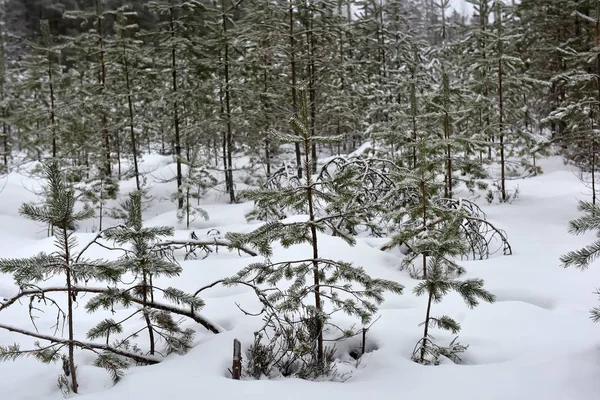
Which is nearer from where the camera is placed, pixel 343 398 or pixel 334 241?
pixel 343 398

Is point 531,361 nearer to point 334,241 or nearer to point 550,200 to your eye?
point 334,241

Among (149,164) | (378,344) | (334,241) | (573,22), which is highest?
(573,22)

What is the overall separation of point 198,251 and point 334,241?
2.62 metres

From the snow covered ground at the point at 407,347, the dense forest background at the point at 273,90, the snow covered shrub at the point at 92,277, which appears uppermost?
the dense forest background at the point at 273,90

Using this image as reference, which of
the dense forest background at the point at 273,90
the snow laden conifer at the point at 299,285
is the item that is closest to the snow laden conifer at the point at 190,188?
the dense forest background at the point at 273,90

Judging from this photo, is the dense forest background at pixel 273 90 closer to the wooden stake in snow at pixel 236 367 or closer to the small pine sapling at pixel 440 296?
the small pine sapling at pixel 440 296

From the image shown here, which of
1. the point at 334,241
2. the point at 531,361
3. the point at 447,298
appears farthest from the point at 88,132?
the point at 531,361

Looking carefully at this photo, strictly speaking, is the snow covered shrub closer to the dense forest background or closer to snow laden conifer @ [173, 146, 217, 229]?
snow laden conifer @ [173, 146, 217, 229]

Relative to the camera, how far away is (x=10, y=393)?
3379 mm

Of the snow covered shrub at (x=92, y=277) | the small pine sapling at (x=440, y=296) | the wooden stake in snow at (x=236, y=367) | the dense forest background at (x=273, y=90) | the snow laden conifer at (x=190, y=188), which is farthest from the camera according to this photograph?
the dense forest background at (x=273, y=90)

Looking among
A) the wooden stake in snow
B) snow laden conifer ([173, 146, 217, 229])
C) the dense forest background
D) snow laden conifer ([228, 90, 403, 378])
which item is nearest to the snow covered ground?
the wooden stake in snow

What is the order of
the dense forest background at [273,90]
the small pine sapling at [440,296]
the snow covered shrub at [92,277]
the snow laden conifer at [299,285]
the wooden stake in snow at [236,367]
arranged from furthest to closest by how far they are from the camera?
the dense forest background at [273,90] → the snow laden conifer at [299,285] → the small pine sapling at [440,296] → the wooden stake in snow at [236,367] → the snow covered shrub at [92,277]

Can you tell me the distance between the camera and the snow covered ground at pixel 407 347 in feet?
10.6

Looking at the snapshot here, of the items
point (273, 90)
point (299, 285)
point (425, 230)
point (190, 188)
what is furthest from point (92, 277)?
point (273, 90)
